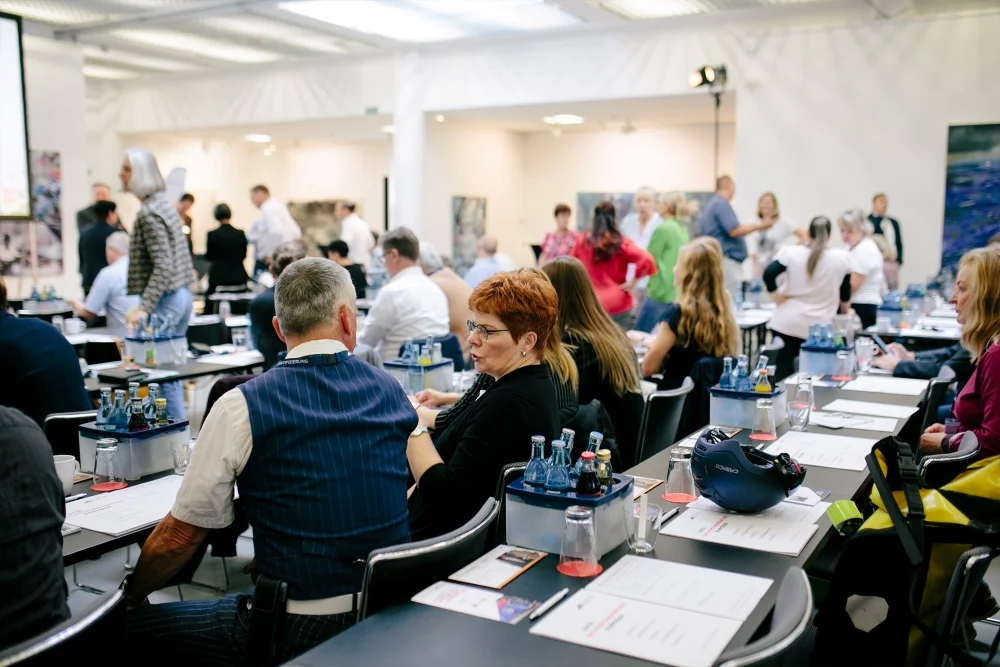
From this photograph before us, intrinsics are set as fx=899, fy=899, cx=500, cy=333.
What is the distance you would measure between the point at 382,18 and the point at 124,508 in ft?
31.0

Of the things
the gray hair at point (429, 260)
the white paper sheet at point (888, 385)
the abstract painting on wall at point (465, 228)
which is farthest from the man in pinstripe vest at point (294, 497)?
the abstract painting on wall at point (465, 228)

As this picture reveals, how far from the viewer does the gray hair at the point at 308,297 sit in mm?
2129

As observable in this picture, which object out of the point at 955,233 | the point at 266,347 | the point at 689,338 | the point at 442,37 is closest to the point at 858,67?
the point at 955,233

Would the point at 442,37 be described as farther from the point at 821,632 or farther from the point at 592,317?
the point at 821,632

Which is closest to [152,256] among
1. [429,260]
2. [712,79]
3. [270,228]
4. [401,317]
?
[401,317]

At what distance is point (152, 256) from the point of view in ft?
18.7

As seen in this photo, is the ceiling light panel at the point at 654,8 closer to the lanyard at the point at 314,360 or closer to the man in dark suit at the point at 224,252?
the man in dark suit at the point at 224,252

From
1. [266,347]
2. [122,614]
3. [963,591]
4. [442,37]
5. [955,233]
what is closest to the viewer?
[122,614]

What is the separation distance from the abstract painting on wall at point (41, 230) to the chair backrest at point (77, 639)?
1017 centimetres

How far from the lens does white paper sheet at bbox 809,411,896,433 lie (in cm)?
345

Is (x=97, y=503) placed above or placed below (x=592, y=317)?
below

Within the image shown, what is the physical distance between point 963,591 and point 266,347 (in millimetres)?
3799

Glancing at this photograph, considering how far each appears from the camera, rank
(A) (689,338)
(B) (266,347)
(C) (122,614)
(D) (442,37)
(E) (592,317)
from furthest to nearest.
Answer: (D) (442,37) < (B) (266,347) < (A) (689,338) < (E) (592,317) < (C) (122,614)

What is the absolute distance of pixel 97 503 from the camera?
8.13ft
